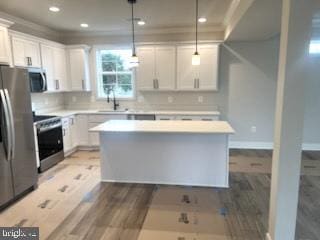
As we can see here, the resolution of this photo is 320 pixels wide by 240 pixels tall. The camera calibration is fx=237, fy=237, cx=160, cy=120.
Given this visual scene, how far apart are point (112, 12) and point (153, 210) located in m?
3.23

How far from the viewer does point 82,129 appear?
5.41m

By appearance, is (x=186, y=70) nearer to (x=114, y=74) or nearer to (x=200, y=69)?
(x=200, y=69)

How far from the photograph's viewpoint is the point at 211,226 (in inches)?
103

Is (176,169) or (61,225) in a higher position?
(176,169)

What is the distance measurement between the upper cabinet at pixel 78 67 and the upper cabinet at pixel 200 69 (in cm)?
218

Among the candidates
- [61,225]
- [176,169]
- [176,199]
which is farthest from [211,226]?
[61,225]

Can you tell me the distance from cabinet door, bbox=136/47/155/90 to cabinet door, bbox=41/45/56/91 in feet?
5.94

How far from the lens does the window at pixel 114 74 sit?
229 inches

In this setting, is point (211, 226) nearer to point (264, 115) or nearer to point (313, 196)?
point (313, 196)

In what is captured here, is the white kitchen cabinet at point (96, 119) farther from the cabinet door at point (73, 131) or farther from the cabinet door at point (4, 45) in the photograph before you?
the cabinet door at point (4, 45)

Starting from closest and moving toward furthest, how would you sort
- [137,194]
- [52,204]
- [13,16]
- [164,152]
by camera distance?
[52,204]
[137,194]
[164,152]
[13,16]

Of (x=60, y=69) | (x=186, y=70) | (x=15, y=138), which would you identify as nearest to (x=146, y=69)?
(x=186, y=70)

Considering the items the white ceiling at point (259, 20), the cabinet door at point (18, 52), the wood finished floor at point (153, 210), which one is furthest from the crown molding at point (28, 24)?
the white ceiling at point (259, 20)

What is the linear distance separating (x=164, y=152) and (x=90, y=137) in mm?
2437
